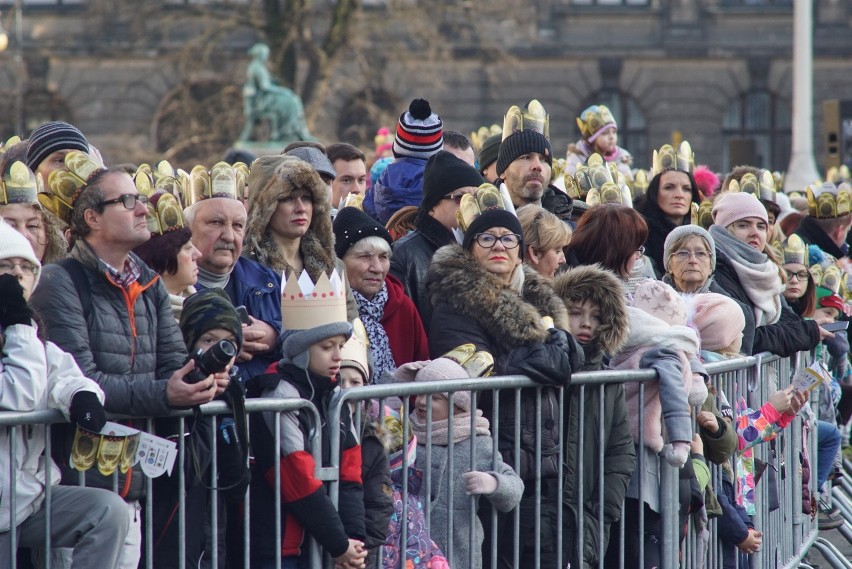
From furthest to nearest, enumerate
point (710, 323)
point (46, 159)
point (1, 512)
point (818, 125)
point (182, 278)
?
1. point (818, 125)
2. point (710, 323)
3. point (46, 159)
4. point (182, 278)
5. point (1, 512)

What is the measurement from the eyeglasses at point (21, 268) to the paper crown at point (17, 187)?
2.55 ft

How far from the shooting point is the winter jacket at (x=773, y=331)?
7.76 m

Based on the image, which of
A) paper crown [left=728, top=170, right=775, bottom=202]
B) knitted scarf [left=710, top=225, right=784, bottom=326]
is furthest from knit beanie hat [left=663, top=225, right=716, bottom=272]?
paper crown [left=728, top=170, right=775, bottom=202]

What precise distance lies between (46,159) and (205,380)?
2.19m

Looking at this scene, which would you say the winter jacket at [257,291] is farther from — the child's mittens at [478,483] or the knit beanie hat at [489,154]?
the knit beanie hat at [489,154]

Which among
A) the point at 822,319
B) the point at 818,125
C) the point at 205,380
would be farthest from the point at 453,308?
the point at 818,125

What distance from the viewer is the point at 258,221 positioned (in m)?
5.88

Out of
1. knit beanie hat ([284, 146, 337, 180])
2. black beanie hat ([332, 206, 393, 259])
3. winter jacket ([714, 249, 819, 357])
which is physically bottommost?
winter jacket ([714, 249, 819, 357])

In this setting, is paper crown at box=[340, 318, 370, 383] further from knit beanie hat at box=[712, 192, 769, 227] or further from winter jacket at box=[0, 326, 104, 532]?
knit beanie hat at box=[712, 192, 769, 227]

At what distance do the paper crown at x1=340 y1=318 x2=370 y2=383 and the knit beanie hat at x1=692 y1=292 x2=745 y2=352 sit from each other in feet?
6.60

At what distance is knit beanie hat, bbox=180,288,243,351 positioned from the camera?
4871 millimetres

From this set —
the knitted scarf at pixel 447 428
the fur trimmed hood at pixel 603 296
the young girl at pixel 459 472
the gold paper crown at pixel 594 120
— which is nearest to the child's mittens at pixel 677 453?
the fur trimmed hood at pixel 603 296

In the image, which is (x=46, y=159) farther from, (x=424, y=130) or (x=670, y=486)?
(x=670, y=486)

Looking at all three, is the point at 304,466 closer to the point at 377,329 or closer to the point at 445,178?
the point at 377,329
